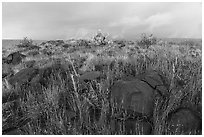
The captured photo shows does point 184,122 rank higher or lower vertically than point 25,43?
lower

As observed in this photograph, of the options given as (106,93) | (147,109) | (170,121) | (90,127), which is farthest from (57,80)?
(170,121)

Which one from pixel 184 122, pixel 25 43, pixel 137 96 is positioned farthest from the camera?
pixel 25 43

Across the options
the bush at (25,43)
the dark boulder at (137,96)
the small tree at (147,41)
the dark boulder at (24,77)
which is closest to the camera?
the dark boulder at (137,96)

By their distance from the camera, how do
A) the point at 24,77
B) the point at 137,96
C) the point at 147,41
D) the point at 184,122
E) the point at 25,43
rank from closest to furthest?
1. the point at 184,122
2. the point at 137,96
3. the point at 24,77
4. the point at 147,41
5. the point at 25,43

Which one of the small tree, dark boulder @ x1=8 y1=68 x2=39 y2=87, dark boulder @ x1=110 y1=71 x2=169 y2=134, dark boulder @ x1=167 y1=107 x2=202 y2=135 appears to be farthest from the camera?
the small tree

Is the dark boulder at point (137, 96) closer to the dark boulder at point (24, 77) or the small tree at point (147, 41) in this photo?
the dark boulder at point (24, 77)

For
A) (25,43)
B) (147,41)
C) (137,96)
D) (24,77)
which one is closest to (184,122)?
(137,96)

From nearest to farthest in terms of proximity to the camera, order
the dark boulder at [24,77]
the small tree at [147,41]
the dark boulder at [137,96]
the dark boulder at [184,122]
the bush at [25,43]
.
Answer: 1. the dark boulder at [184,122]
2. the dark boulder at [137,96]
3. the dark boulder at [24,77]
4. the small tree at [147,41]
5. the bush at [25,43]

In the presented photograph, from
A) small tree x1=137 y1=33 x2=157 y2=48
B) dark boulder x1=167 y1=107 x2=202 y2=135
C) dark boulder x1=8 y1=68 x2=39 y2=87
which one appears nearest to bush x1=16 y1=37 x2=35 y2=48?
small tree x1=137 y1=33 x2=157 y2=48

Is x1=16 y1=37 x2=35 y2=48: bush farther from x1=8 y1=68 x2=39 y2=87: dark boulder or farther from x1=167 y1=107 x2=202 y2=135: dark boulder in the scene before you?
x1=167 y1=107 x2=202 y2=135: dark boulder

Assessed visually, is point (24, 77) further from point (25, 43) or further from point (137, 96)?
point (25, 43)

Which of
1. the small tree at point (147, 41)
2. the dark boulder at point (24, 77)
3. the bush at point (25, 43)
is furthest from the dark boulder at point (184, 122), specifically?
the bush at point (25, 43)

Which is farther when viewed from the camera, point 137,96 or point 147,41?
point 147,41

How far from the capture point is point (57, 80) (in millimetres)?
6133
